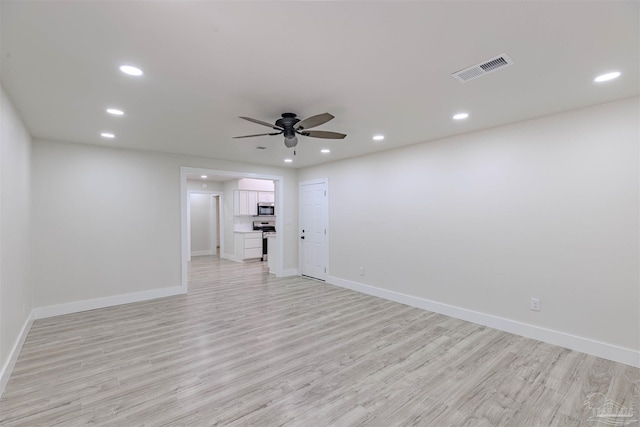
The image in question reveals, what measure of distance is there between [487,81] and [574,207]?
5.98ft

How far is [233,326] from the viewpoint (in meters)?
3.76

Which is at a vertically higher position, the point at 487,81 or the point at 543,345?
the point at 487,81

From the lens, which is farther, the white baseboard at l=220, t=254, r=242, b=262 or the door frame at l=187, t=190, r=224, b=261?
the door frame at l=187, t=190, r=224, b=261

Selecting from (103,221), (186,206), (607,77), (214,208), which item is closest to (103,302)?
(103,221)

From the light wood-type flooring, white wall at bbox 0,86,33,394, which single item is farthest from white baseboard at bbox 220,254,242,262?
white wall at bbox 0,86,33,394

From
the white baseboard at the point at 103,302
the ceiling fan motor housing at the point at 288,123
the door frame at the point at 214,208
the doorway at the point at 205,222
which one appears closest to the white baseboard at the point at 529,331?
the ceiling fan motor housing at the point at 288,123

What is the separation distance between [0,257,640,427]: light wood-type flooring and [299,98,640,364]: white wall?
459mm

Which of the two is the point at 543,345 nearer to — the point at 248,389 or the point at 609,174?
the point at 609,174

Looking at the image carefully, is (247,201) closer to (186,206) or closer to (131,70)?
(186,206)

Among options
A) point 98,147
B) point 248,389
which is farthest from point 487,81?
point 98,147

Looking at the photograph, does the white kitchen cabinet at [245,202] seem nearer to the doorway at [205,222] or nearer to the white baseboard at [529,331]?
the doorway at [205,222]

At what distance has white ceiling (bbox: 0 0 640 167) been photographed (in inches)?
62.4

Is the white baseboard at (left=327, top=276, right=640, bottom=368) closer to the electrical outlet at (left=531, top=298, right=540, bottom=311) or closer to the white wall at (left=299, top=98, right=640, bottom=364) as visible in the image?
the white wall at (left=299, top=98, right=640, bottom=364)

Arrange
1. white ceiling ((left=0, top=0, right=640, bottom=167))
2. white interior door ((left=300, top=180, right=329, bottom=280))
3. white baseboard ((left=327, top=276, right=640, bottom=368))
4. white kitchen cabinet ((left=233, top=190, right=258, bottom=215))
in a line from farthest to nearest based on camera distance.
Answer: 1. white kitchen cabinet ((left=233, top=190, right=258, bottom=215))
2. white interior door ((left=300, top=180, right=329, bottom=280))
3. white baseboard ((left=327, top=276, right=640, bottom=368))
4. white ceiling ((left=0, top=0, right=640, bottom=167))
